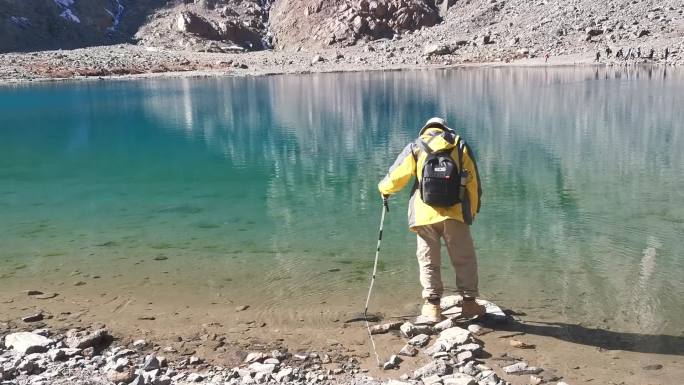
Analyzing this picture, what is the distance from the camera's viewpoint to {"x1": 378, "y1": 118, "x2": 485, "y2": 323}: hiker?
654cm

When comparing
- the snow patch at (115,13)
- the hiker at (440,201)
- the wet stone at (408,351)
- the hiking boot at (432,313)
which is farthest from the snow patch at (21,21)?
the wet stone at (408,351)

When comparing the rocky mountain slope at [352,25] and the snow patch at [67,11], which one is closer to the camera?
the rocky mountain slope at [352,25]

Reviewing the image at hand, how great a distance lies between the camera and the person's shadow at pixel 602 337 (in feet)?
21.1

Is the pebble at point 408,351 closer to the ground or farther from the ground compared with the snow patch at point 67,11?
closer to the ground

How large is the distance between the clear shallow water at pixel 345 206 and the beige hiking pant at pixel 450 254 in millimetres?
794

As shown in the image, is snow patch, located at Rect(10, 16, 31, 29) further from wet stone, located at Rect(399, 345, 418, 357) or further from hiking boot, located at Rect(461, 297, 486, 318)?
wet stone, located at Rect(399, 345, 418, 357)

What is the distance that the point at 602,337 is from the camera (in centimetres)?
670

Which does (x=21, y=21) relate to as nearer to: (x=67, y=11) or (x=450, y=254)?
(x=67, y=11)

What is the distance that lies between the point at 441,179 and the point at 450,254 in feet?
3.01

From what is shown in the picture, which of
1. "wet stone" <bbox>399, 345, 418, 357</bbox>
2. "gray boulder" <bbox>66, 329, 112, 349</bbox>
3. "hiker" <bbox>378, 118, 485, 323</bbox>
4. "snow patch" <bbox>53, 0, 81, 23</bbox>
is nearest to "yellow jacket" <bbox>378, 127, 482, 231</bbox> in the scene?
"hiker" <bbox>378, 118, 485, 323</bbox>

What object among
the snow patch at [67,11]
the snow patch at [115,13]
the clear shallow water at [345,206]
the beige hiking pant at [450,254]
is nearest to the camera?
the beige hiking pant at [450,254]

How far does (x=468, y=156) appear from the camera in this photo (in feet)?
21.9

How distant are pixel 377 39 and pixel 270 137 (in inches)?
2946

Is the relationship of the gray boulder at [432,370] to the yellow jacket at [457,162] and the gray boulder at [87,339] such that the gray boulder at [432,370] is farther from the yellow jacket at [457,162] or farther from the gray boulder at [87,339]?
the gray boulder at [87,339]
